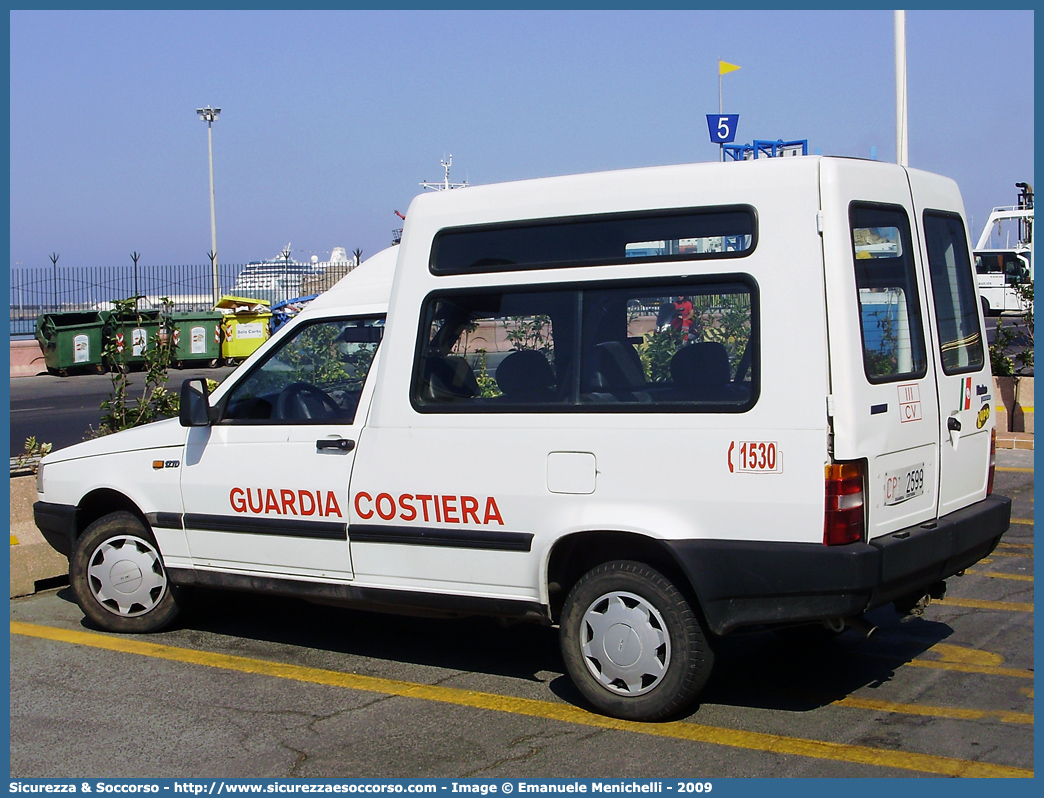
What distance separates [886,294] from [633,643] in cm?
179

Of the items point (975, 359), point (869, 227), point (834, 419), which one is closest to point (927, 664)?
point (975, 359)

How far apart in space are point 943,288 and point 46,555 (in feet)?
18.4

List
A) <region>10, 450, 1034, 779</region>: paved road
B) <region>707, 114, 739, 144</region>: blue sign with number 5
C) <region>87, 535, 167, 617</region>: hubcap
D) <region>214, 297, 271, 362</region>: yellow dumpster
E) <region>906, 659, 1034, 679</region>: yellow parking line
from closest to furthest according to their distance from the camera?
<region>10, 450, 1034, 779</region>: paved road → <region>906, 659, 1034, 679</region>: yellow parking line → <region>87, 535, 167, 617</region>: hubcap → <region>707, 114, 739, 144</region>: blue sign with number 5 → <region>214, 297, 271, 362</region>: yellow dumpster

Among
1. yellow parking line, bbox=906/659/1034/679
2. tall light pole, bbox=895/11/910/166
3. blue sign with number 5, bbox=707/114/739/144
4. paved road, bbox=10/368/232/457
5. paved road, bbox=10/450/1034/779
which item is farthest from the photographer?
blue sign with number 5, bbox=707/114/739/144

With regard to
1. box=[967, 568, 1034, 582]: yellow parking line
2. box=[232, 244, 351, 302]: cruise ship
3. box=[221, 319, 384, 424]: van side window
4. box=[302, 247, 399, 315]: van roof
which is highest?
box=[232, 244, 351, 302]: cruise ship

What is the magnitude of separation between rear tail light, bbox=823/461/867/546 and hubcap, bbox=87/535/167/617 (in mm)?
3643

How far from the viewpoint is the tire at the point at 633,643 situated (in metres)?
4.51

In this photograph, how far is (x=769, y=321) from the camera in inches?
171

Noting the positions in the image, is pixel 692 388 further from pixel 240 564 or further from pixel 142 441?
pixel 142 441

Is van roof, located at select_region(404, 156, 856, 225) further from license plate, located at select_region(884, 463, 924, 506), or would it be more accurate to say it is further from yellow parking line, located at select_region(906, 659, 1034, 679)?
yellow parking line, located at select_region(906, 659, 1034, 679)

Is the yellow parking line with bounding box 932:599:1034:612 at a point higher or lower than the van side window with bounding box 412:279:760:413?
lower

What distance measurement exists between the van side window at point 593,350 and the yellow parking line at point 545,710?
1308 millimetres

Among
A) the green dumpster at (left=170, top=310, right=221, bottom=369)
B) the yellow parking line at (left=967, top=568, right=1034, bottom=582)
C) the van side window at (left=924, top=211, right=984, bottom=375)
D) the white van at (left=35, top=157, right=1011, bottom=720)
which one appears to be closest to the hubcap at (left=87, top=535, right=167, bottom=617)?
the white van at (left=35, top=157, right=1011, bottom=720)

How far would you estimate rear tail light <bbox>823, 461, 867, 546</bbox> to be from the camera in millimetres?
4188
